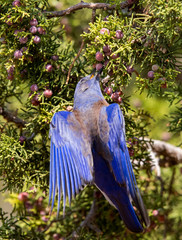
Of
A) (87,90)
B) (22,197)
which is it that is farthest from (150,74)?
(22,197)

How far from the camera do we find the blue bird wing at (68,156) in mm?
2194

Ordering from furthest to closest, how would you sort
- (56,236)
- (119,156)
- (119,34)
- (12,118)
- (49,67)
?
(56,236) < (12,118) < (49,67) < (119,156) < (119,34)

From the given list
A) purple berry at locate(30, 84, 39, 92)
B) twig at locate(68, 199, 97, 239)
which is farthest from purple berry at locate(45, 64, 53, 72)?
twig at locate(68, 199, 97, 239)

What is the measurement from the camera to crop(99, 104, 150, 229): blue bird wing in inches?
90.4

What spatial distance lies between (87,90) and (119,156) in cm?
51

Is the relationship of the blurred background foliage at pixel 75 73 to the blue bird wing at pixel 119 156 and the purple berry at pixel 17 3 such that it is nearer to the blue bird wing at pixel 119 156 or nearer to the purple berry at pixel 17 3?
the purple berry at pixel 17 3

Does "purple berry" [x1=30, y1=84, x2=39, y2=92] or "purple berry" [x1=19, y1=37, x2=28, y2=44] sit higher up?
"purple berry" [x1=19, y1=37, x2=28, y2=44]

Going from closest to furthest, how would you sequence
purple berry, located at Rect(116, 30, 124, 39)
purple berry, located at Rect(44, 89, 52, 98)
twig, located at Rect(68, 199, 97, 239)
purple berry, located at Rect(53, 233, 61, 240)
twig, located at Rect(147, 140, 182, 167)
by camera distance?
purple berry, located at Rect(116, 30, 124, 39) < purple berry, located at Rect(44, 89, 52, 98) < twig, located at Rect(68, 199, 97, 239) < purple berry, located at Rect(53, 233, 61, 240) < twig, located at Rect(147, 140, 182, 167)

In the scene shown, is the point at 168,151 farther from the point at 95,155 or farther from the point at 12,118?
the point at 12,118

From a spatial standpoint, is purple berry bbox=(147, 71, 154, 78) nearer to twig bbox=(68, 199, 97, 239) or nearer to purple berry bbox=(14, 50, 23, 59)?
purple berry bbox=(14, 50, 23, 59)

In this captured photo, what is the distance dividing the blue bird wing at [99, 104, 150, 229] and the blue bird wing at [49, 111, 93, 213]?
0.15m

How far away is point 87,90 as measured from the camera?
2553 millimetres

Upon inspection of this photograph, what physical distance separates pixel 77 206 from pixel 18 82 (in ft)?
3.74

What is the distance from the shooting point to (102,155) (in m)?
2.39
